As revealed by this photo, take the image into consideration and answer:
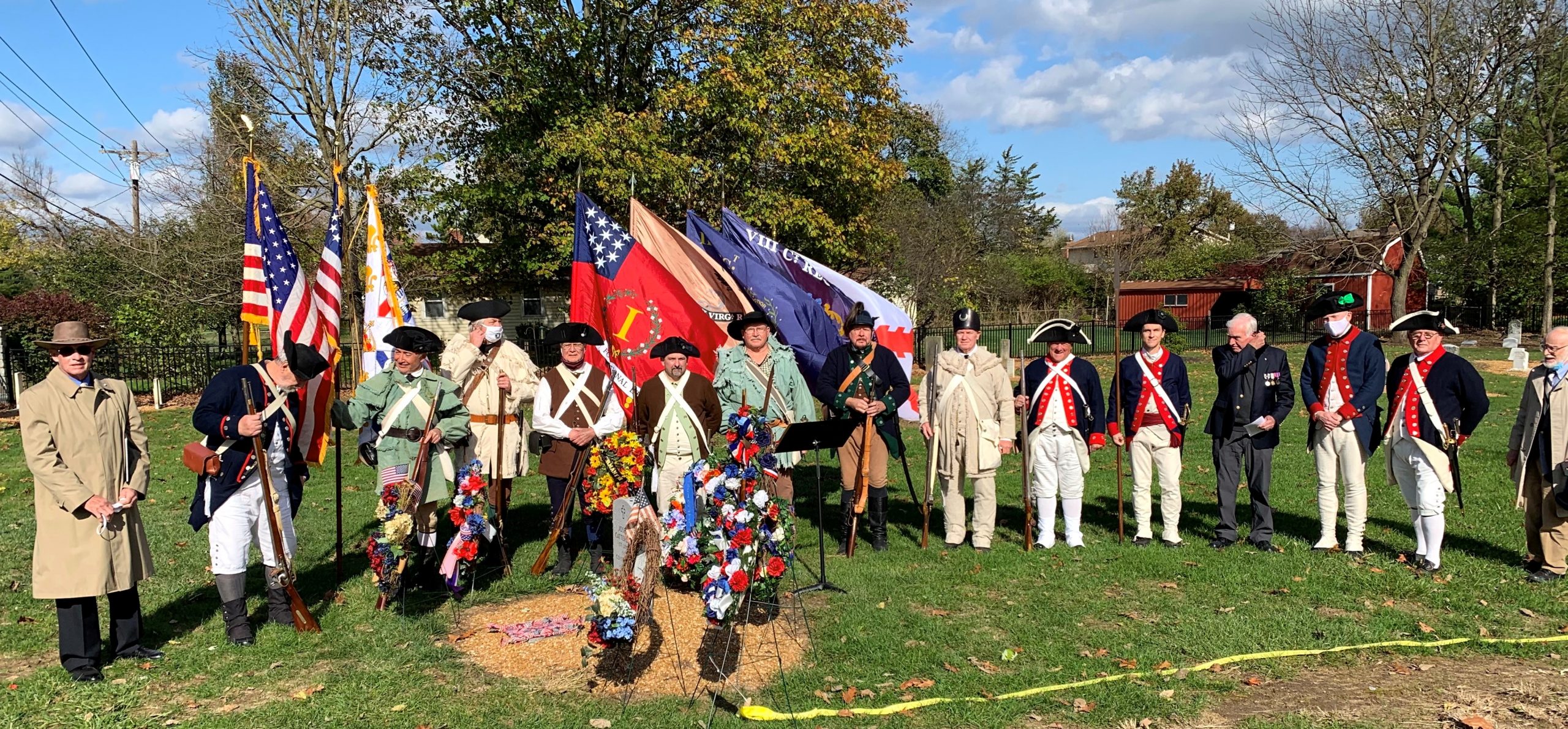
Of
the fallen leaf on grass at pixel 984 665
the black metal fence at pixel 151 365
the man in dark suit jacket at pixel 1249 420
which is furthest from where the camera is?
the black metal fence at pixel 151 365

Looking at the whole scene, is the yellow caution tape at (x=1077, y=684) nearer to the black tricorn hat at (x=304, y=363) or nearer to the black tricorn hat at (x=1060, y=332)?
the black tricorn hat at (x=1060, y=332)

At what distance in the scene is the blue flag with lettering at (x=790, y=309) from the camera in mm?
9766

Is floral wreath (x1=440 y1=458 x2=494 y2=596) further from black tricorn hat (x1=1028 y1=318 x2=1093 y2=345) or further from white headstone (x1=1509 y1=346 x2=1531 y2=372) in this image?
white headstone (x1=1509 y1=346 x2=1531 y2=372)

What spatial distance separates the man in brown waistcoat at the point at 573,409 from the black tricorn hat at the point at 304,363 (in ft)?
5.39

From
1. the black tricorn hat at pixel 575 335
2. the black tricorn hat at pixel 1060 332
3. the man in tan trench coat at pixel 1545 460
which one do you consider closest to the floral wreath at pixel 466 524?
the black tricorn hat at pixel 575 335

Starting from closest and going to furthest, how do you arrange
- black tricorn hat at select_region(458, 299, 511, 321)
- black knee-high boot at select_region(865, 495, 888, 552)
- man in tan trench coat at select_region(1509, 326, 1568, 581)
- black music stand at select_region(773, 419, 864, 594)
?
black music stand at select_region(773, 419, 864, 594)
man in tan trench coat at select_region(1509, 326, 1568, 581)
black knee-high boot at select_region(865, 495, 888, 552)
black tricorn hat at select_region(458, 299, 511, 321)

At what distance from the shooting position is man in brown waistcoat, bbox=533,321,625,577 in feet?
24.8

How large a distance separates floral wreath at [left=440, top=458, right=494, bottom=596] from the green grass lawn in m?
0.36

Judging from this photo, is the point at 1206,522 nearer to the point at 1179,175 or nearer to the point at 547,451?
the point at 547,451

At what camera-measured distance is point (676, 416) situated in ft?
24.6

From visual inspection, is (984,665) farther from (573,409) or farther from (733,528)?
(573,409)

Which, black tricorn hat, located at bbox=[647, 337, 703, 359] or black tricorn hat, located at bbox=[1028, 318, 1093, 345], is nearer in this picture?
black tricorn hat, located at bbox=[647, 337, 703, 359]

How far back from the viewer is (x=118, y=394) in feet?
19.4

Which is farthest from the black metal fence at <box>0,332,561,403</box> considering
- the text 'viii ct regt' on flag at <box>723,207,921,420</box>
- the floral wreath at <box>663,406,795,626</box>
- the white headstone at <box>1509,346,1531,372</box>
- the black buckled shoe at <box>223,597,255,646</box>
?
the white headstone at <box>1509,346,1531,372</box>
